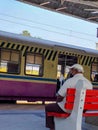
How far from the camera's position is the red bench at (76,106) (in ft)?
19.5

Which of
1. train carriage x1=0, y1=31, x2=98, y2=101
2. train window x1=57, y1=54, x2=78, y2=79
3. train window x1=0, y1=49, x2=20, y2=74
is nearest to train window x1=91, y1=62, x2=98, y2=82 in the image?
train carriage x1=0, y1=31, x2=98, y2=101

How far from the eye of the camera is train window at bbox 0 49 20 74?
13.9m

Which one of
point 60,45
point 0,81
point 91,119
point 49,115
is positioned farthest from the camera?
point 60,45

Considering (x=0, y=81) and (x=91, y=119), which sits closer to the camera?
(x=91, y=119)

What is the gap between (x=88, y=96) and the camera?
630 cm

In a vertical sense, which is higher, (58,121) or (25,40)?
(25,40)

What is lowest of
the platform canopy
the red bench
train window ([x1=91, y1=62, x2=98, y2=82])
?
the red bench

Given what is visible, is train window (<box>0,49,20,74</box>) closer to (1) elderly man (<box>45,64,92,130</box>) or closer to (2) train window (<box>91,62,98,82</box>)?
(2) train window (<box>91,62,98,82</box>)

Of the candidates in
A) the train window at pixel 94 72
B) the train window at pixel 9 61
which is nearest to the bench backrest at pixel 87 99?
the train window at pixel 9 61

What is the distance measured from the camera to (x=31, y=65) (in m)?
15.0

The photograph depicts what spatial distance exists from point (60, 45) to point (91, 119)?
843cm

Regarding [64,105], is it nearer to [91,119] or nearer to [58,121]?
[58,121]

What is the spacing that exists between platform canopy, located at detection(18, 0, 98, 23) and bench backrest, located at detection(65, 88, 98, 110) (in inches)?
282

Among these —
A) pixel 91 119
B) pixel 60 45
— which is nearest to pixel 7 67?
pixel 60 45
